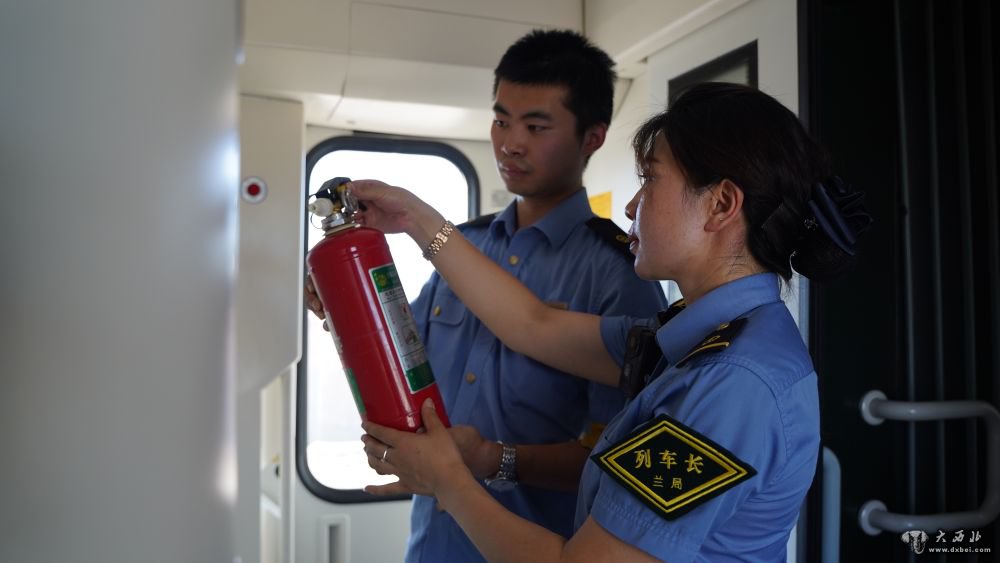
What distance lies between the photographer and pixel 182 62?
0.61 metres

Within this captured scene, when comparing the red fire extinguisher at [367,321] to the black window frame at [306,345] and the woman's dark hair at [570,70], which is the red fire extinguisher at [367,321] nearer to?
the woman's dark hair at [570,70]

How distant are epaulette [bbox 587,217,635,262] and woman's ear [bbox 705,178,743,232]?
483 mm

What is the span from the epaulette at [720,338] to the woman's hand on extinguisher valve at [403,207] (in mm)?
593

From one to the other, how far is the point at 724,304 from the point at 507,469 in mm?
578

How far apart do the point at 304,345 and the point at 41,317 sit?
2.88 m

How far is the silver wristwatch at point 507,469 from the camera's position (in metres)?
1.44

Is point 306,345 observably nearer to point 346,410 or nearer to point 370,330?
point 346,410

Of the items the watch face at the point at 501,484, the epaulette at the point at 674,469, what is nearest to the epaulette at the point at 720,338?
the epaulette at the point at 674,469

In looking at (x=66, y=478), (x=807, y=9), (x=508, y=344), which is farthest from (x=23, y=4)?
(x=807, y=9)

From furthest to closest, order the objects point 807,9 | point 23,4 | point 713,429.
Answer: point 807,9 → point 713,429 → point 23,4

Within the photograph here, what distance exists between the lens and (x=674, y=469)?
916 millimetres

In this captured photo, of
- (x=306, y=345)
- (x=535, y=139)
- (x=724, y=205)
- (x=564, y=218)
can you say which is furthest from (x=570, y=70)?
(x=306, y=345)

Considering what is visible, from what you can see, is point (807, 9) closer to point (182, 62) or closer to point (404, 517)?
point (182, 62)

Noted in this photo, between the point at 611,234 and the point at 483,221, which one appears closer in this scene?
the point at 611,234
